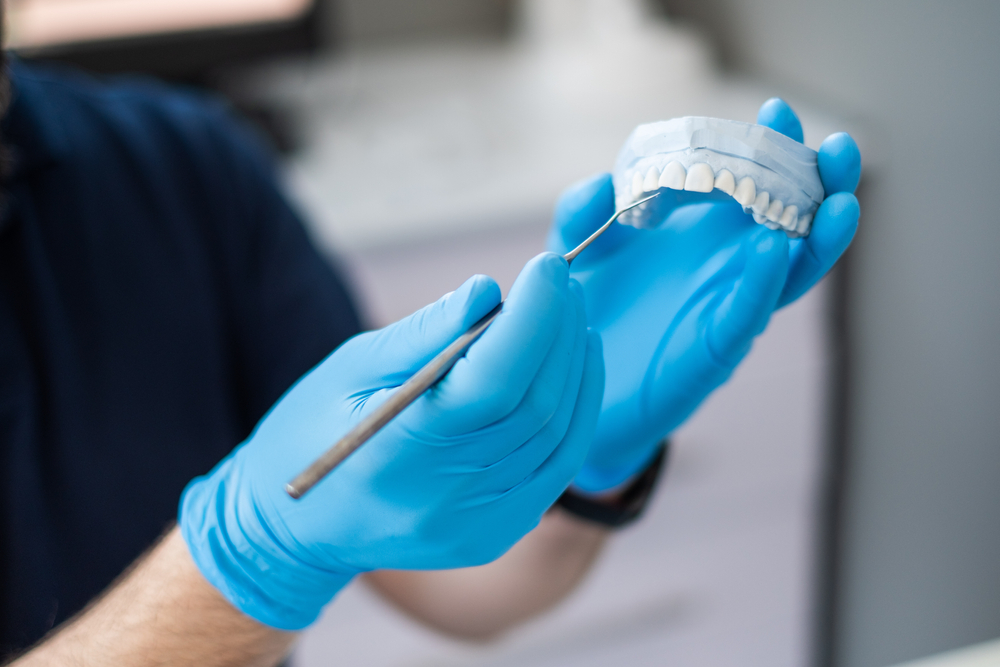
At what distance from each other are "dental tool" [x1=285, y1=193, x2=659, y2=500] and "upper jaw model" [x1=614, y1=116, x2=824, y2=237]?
97 millimetres

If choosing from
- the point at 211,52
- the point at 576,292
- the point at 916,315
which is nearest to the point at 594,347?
the point at 576,292

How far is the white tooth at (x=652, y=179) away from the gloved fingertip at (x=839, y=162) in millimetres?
77

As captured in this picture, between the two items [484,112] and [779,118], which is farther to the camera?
[484,112]

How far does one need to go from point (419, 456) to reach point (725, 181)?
172 mm

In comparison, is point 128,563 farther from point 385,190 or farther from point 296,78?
point 296,78

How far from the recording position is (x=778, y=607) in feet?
3.49

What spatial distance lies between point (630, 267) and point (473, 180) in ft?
1.63

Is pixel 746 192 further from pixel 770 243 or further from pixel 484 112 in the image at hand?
pixel 484 112

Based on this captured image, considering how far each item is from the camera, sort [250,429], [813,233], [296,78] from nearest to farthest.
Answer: [813,233]
[250,429]
[296,78]

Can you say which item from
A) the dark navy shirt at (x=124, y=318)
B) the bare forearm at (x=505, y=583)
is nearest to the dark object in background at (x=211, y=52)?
the dark navy shirt at (x=124, y=318)

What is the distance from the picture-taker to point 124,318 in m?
0.58

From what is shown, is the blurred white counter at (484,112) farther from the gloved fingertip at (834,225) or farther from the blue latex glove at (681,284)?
the gloved fingertip at (834,225)

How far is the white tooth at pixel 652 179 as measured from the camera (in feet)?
1.12

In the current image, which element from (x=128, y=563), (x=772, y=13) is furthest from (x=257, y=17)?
(x=128, y=563)
